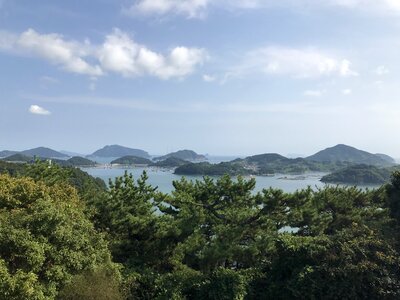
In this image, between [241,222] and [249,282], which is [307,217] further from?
[249,282]

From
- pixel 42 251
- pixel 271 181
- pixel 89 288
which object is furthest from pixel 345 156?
pixel 42 251

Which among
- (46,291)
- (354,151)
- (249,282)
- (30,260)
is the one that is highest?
(354,151)

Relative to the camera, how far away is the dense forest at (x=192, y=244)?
866cm

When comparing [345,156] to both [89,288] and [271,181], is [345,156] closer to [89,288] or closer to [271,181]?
[271,181]

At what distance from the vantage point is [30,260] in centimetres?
807

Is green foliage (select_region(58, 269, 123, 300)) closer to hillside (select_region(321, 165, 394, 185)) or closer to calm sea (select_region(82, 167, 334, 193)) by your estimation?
calm sea (select_region(82, 167, 334, 193))

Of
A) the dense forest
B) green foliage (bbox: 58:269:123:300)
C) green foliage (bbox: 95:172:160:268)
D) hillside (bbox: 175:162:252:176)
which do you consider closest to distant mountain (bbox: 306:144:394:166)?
hillside (bbox: 175:162:252:176)

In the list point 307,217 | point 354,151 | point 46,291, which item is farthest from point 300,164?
point 46,291

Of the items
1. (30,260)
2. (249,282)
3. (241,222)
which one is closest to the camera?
(30,260)

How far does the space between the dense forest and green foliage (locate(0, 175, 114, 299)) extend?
0.02 metres

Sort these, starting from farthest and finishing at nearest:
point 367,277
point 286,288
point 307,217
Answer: point 307,217
point 286,288
point 367,277

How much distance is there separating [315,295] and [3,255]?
24.3ft

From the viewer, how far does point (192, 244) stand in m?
13.0

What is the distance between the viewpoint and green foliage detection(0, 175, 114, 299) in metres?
7.64
